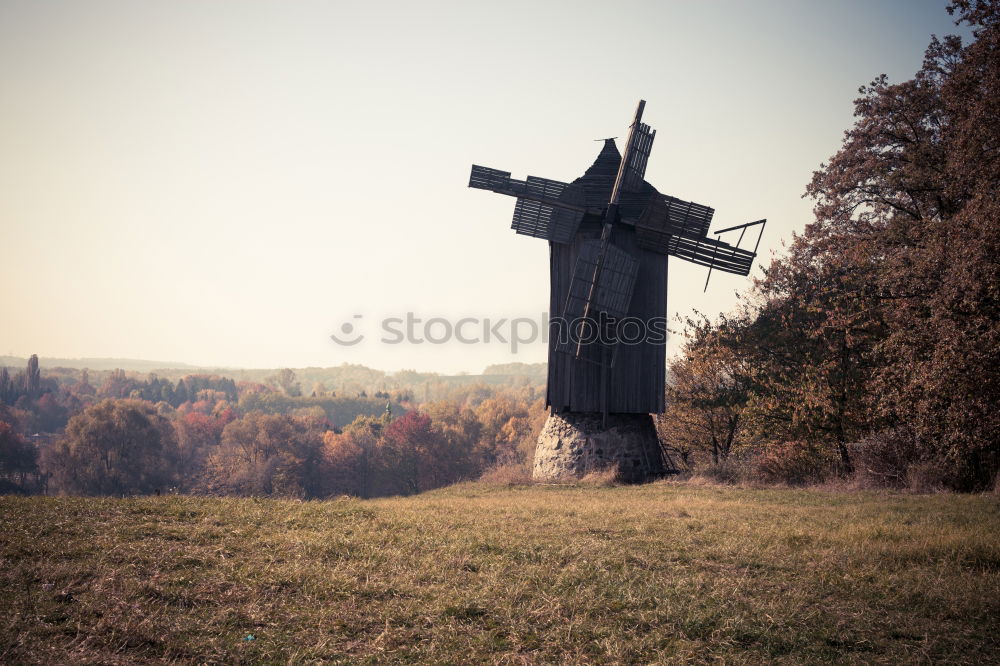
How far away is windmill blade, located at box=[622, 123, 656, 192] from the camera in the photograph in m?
21.7

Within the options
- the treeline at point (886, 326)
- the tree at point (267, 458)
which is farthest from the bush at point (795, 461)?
the tree at point (267, 458)

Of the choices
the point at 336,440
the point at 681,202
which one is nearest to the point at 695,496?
the point at 681,202

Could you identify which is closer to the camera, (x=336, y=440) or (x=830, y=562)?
(x=830, y=562)

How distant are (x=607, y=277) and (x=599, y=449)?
530cm

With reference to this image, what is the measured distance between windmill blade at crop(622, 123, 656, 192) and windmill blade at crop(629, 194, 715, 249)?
86cm

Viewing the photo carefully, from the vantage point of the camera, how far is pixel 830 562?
8.17 meters

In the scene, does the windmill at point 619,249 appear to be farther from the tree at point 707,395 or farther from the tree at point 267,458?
the tree at point 267,458

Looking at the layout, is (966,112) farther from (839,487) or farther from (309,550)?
(309,550)

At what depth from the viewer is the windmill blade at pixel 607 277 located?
2056 centimetres

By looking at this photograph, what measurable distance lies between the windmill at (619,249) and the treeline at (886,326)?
148 inches

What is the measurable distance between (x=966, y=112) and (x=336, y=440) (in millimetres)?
87054

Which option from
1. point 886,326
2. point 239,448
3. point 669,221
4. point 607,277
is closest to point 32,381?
point 239,448

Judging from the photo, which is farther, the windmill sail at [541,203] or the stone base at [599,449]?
the windmill sail at [541,203]

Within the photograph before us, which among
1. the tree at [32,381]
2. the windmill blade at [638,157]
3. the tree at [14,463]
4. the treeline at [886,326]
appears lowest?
the tree at [14,463]
